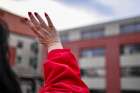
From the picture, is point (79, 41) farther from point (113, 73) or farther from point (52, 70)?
point (52, 70)

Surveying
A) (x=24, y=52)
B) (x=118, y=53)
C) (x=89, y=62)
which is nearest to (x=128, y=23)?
(x=118, y=53)

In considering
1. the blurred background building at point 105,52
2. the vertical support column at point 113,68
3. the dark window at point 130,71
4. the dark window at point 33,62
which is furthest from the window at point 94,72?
Result: the dark window at point 33,62

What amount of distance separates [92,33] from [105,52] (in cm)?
205

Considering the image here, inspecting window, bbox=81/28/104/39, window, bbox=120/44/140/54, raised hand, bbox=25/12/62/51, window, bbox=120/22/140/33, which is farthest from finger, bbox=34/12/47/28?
window, bbox=81/28/104/39

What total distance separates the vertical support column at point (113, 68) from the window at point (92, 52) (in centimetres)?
75

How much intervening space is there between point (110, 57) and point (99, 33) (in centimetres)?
232

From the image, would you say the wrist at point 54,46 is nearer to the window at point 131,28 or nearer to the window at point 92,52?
the window at point 131,28

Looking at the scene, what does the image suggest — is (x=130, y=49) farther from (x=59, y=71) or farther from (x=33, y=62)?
(x=59, y=71)

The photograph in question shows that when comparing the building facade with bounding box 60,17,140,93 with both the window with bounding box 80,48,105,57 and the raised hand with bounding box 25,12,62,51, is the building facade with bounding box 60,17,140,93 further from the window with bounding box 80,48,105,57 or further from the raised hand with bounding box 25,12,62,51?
the raised hand with bounding box 25,12,62,51

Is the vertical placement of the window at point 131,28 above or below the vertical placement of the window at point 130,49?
above

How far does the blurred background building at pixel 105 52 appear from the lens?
68.7ft

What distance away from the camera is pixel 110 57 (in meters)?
21.7

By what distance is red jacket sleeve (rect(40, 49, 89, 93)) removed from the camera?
0.84 m

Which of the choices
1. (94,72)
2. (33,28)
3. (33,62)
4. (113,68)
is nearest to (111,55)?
(113,68)
